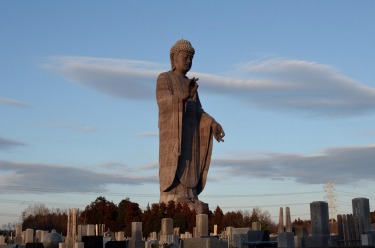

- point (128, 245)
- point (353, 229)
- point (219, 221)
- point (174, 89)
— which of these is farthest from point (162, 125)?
point (353, 229)

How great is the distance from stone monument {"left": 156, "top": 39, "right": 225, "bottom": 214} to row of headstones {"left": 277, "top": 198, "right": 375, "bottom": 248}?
20.3 metres

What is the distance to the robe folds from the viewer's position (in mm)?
40719

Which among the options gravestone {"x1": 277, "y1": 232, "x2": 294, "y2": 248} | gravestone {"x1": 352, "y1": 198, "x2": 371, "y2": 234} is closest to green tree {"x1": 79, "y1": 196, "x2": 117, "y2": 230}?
gravestone {"x1": 352, "y1": 198, "x2": 371, "y2": 234}

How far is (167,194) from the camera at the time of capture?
41062 mm

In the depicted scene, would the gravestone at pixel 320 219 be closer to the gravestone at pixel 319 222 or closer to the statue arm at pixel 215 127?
the gravestone at pixel 319 222

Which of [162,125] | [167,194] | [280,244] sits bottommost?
[280,244]

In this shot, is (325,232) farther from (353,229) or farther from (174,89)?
(174,89)

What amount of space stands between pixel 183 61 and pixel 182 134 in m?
4.99

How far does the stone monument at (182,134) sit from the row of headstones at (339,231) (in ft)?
66.4

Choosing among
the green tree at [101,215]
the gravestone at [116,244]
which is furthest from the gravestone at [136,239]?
the green tree at [101,215]

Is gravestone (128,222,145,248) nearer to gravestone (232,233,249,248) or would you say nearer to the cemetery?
the cemetery

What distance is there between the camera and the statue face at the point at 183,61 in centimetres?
4291

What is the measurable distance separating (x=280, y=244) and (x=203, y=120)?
25136 millimetres

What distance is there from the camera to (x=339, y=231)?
19.7 meters
